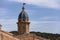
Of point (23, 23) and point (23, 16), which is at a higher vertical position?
point (23, 16)

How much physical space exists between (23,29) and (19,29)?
52 centimetres

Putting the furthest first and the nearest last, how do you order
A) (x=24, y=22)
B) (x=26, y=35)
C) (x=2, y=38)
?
(x=24, y=22), (x=26, y=35), (x=2, y=38)

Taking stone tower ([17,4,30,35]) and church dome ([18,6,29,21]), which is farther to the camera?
church dome ([18,6,29,21])

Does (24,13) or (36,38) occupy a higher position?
(24,13)

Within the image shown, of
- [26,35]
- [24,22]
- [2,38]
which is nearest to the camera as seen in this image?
[2,38]

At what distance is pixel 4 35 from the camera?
30484 millimetres

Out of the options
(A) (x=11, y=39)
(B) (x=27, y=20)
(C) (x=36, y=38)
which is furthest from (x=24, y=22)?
(A) (x=11, y=39)

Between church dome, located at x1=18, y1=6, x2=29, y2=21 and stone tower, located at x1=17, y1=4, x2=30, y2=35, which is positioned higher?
church dome, located at x1=18, y1=6, x2=29, y2=21

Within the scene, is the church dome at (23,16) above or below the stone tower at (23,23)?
above

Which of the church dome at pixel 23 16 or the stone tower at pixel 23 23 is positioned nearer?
the stone tower at pixel 23 23

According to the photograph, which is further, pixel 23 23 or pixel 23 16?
pixel 23 16

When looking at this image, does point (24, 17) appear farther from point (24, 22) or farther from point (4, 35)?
point (4, 35)

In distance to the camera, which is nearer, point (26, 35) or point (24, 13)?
point (26, 35)

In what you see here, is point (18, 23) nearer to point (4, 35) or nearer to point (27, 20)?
point (27, 20)
